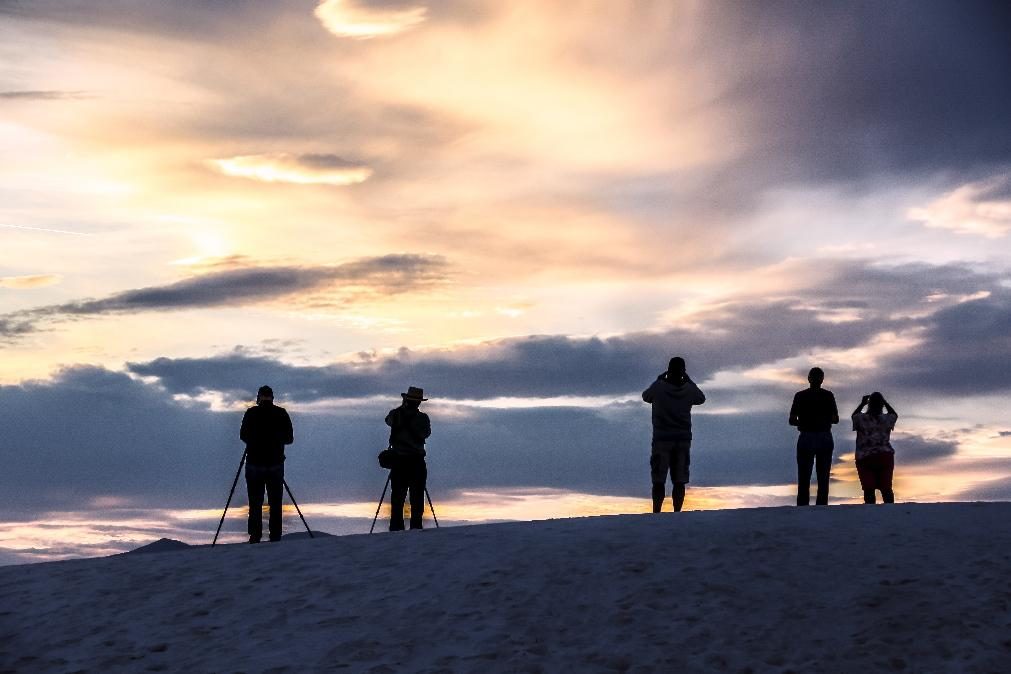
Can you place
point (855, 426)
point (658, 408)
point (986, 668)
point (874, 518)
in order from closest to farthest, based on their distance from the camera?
point (986, 668), point (874, 518), point (658, 408), point (855, 426)

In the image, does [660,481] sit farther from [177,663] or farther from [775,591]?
[177,663]

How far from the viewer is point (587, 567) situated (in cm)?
1397

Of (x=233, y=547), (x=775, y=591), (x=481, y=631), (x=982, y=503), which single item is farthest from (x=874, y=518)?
(x=233, y=547)

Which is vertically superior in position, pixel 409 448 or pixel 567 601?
pixel 409 448

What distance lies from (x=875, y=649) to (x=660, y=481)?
7.22 m

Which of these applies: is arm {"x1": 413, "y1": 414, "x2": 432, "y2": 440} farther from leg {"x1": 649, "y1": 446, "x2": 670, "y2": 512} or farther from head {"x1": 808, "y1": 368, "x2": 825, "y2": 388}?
head {"x1": 808, "y1": 368, "x2": 825, "y2": 388}

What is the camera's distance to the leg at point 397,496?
19234 millimetres

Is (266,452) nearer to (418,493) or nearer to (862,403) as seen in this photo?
(418,493)

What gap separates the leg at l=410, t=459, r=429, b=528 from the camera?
19.3 m

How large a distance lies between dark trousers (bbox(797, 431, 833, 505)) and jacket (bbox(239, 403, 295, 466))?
7722mm

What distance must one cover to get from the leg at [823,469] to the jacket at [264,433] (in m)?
7.99

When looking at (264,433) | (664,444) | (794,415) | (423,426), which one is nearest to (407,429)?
(423,426)

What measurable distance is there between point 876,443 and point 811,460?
63.2 inches

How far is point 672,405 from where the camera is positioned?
18.3 meters
